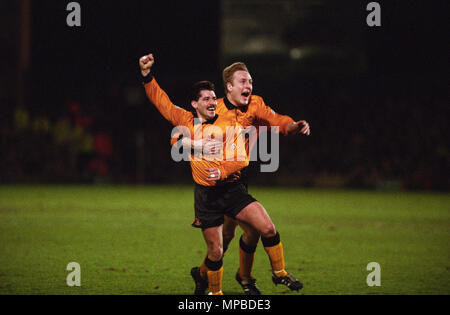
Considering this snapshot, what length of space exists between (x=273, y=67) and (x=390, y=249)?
47.9ft

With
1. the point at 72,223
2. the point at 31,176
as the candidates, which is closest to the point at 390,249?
the point at 72,223

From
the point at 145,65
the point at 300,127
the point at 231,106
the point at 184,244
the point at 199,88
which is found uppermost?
the point at 145,65

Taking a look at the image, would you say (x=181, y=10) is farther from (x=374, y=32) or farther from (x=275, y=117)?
(x=275, y=117)

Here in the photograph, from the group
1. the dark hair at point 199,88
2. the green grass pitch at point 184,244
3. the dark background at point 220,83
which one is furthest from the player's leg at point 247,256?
the dark background at point 220,83

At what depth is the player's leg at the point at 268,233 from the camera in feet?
18.8

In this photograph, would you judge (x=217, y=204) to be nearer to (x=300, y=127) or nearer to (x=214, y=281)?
(x=214, y=281)

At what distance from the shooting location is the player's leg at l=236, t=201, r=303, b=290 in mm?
5727

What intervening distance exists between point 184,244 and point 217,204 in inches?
167

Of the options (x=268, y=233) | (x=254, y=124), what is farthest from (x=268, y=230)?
(x=254, y=124)

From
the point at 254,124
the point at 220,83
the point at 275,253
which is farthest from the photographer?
the point at 220,83

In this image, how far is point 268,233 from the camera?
5.78 m

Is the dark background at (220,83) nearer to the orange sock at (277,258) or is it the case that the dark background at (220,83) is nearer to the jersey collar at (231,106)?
the orange sock at (277,258)

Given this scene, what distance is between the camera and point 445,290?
6.44 metres

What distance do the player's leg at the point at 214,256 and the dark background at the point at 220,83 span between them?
1637cm
